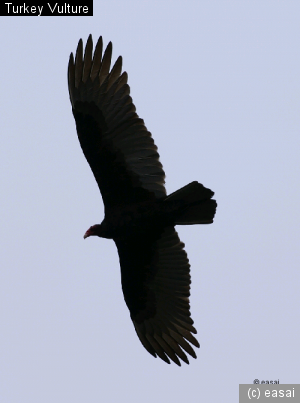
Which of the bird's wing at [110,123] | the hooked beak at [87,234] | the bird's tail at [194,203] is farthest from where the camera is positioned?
the hooked beak at [87,234]

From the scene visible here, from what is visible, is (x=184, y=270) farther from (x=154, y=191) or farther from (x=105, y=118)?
(x=105, y=118)

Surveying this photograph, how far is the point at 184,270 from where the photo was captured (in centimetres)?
1006

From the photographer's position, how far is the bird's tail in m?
9.04

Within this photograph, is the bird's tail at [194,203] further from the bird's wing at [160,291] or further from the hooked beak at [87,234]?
the hooked beak at [87,234]

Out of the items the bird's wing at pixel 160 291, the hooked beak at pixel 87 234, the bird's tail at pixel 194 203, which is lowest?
the bird's wing at pixel 160 291

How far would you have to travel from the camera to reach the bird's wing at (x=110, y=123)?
9.24m

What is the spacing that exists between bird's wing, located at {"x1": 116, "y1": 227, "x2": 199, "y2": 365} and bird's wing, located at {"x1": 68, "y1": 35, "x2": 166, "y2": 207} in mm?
931

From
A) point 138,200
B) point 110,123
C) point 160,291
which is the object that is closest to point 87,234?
point 138,200

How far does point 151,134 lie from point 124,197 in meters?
0.93

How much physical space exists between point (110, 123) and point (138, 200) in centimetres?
105

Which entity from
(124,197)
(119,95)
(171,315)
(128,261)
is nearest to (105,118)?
(119,95)

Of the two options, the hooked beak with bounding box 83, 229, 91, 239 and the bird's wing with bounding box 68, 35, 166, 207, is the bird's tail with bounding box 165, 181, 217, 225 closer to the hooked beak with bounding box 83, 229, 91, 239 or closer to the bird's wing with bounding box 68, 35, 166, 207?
the bird's wing with bounding box 68, 35, 166, 207

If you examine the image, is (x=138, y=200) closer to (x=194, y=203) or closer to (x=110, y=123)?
(x=194, y=203)

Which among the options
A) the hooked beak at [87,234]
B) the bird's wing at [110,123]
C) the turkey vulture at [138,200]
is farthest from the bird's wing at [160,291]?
the bird's wing at [110,123]
